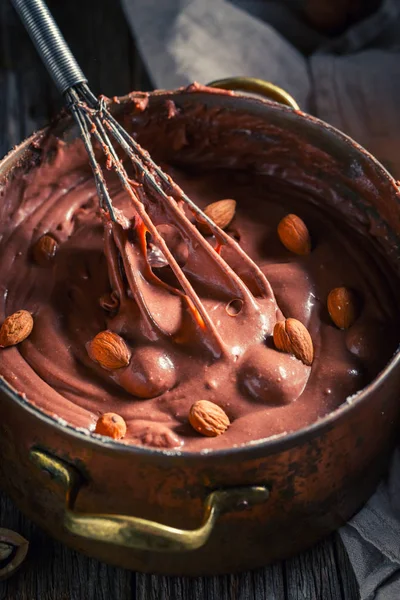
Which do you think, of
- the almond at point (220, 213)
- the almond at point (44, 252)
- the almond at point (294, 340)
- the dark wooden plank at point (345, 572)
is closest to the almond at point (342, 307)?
the almond at point (294, 340)

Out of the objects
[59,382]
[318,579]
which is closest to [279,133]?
[59,382]

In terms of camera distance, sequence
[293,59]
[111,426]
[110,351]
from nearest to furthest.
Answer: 1. [111,426]
2. [110,351]
3. [293,59]

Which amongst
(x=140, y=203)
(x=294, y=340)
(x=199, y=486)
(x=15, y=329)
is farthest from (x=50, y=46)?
(x=199, y=486)

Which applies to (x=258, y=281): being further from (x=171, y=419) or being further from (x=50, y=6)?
(x=50, y=6)

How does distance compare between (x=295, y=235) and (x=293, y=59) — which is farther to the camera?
(x=293, y=59)

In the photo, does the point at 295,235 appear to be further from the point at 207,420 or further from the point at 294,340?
the point at 207,420

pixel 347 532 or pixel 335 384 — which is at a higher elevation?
pixel 335 384

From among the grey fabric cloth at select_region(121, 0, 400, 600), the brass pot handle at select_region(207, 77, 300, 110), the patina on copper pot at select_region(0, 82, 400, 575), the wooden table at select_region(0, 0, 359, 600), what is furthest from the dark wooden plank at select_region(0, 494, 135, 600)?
the grey fabric cloth at select_region(121, 0, 400, 600)
